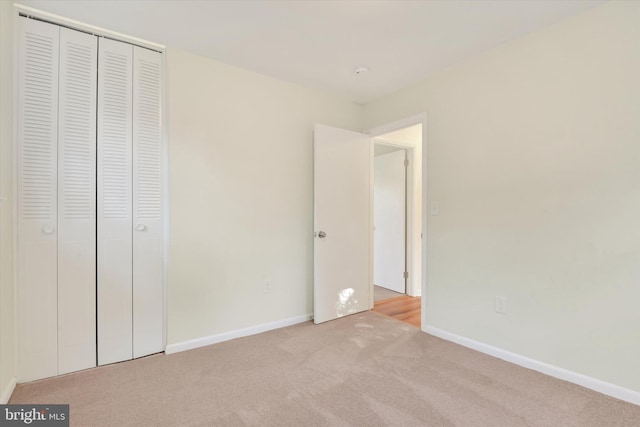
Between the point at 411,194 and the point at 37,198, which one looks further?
the point at 411,194

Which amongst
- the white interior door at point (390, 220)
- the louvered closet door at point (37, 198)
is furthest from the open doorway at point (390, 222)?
the louvered closet door at point (37, 198)

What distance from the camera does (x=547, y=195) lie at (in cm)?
211

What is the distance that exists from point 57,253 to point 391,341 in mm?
2675

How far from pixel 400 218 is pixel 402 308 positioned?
1.31 m

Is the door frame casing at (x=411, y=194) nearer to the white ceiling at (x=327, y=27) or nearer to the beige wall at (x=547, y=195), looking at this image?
the beige wall at (x=547, y=195)

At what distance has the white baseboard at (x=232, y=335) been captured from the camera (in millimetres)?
2443

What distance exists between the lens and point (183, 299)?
2.47m

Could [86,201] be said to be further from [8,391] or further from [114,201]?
[8,391]

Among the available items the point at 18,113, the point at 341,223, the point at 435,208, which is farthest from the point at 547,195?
the point at 18,113

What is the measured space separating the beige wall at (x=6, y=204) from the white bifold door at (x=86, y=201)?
79mm

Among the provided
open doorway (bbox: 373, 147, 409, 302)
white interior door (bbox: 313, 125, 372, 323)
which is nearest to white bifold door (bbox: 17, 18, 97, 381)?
white interior door (bbox: 313, 125, 372, 323)

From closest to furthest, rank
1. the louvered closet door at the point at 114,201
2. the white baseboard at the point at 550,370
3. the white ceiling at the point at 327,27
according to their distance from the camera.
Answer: the white baseboard at the point at 550,370, the white ceiling at the point at 327,27, the louvered closet door at the point at 114,201

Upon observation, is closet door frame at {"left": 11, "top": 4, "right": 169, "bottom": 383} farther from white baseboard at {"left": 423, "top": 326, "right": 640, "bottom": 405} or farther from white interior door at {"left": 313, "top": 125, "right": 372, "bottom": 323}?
white baseboard at {"left": 423, "top": 326, "right": 640, "bottom": 405}

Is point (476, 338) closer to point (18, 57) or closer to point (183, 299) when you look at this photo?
point (183, 299)
